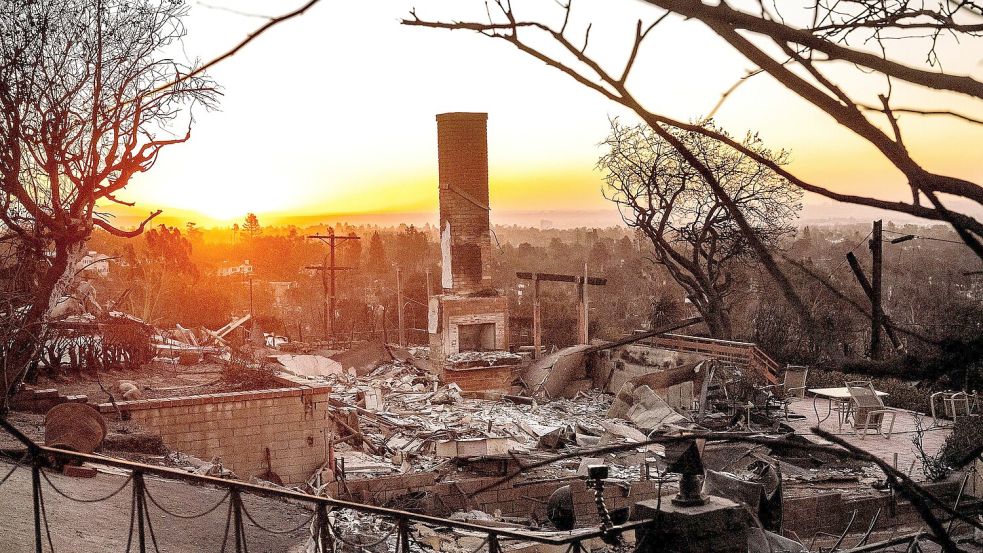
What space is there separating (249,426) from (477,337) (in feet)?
Answer: 28.4

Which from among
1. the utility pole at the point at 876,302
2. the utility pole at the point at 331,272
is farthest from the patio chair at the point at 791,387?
the utility pole at the point at 876,302

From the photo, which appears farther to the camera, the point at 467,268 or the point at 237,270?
the point at 237,270

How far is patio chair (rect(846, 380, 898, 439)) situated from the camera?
12648 mm

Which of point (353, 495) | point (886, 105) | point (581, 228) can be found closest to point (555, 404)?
point (353, 495)

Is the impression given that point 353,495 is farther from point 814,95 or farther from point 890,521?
point 814,95

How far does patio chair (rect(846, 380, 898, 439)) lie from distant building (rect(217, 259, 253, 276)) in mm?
28804

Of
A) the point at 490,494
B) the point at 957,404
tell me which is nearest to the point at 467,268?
the point at 490,494

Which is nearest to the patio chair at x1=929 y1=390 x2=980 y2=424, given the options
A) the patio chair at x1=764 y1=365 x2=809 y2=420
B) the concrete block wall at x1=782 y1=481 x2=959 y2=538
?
the concrete block wall at x1=782 y1=481 x2=959 y2=538

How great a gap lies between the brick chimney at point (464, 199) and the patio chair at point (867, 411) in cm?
929

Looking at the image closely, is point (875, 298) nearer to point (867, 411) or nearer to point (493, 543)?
point (493, 543)

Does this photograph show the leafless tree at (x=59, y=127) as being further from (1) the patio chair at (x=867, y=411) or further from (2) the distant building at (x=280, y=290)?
(2) the distant building at (x=280, y=290)

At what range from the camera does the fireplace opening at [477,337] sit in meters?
18.8

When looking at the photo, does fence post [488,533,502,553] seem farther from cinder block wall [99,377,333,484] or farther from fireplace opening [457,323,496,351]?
fireplace opening [457,323,496,351]

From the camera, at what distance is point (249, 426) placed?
36.5 ft
